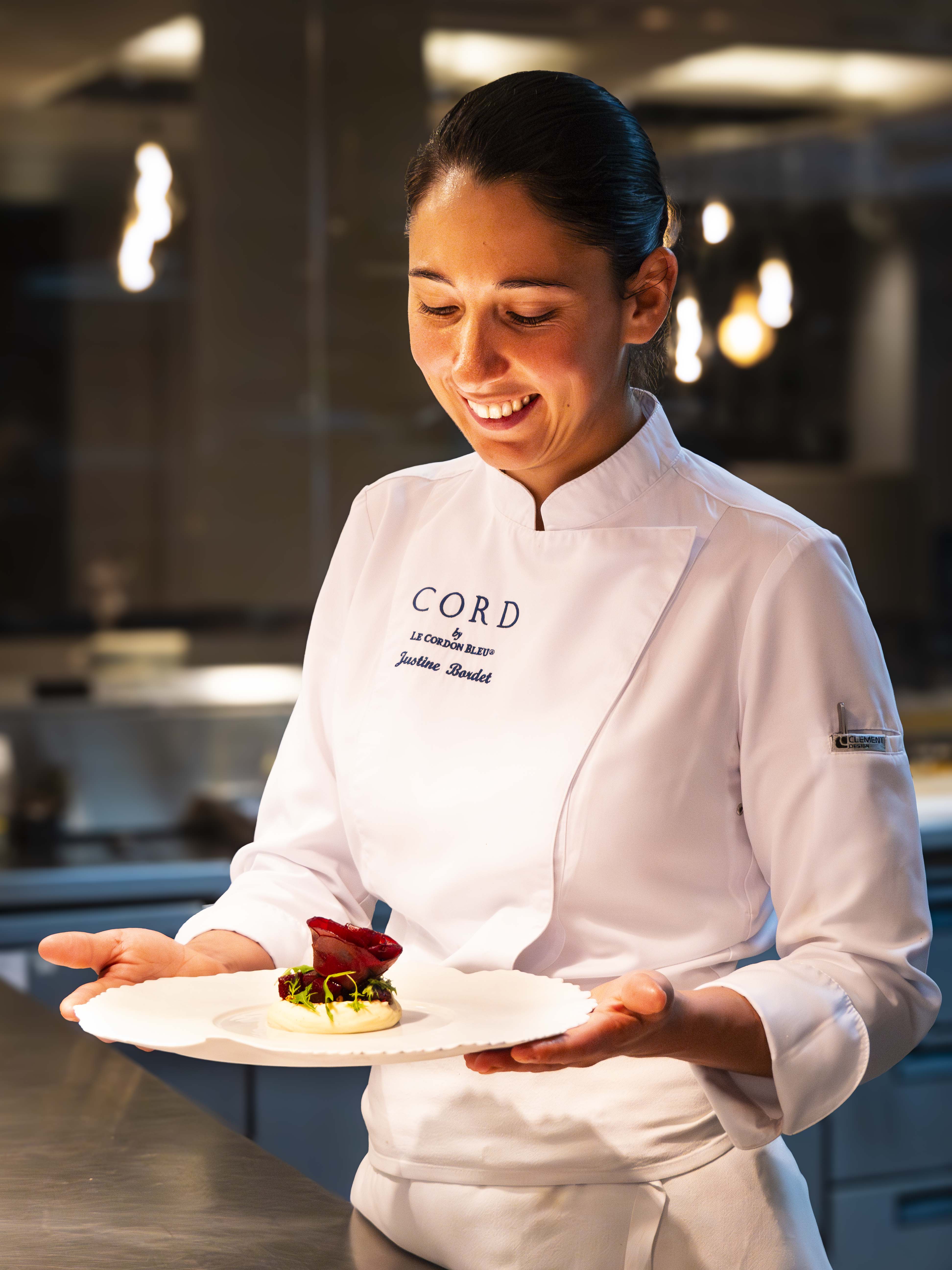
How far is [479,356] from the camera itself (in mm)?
1031

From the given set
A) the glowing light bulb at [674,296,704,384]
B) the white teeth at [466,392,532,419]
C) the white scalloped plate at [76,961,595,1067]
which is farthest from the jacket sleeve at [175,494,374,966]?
the glowing light bulb at [674,296,704,384]

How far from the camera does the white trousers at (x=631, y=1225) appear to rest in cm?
106

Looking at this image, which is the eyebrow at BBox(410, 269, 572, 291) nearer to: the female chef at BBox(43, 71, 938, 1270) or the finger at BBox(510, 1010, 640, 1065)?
the female chef at BBox(43, 71, 938, 1270)

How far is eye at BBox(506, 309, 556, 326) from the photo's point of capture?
1033mm

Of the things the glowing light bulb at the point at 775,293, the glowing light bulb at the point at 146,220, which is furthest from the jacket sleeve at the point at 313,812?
the glowing light bulb at the point at 775,293

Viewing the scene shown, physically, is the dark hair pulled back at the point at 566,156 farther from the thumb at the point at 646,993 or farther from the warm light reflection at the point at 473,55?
the warm light reflection at the point at 473,55

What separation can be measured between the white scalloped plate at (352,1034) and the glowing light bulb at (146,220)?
238cm

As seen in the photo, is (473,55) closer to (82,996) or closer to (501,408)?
(501,408)

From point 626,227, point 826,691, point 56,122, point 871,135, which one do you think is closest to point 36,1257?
point 826,691

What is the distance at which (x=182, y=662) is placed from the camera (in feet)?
10.7

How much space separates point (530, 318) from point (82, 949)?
0.52 metres

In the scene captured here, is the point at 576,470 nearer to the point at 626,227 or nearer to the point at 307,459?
the point at 626,227

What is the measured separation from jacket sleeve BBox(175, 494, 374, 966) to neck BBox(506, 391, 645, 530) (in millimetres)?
153

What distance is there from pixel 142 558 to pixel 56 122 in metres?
0.90
